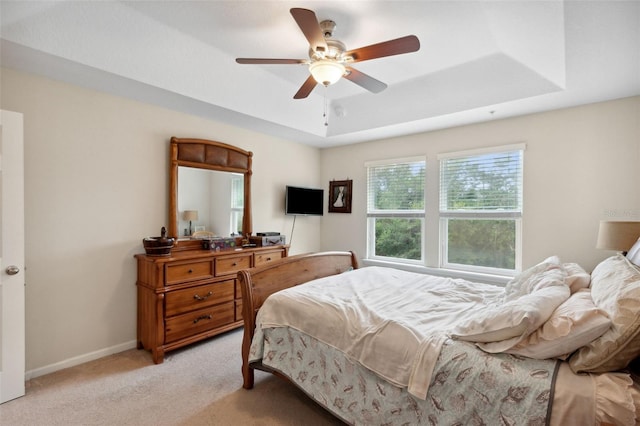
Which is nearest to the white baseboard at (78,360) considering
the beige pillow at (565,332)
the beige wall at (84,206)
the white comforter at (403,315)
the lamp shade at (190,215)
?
the beige wall at (84,206)

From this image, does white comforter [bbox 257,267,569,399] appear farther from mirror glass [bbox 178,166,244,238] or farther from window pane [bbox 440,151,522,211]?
mirror glass [bbox 178,166,244,238]

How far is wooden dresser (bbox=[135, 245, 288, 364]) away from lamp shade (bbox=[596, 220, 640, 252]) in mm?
3335

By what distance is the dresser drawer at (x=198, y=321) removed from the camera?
9.12ft

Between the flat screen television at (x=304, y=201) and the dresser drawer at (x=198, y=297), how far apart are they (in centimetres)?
152

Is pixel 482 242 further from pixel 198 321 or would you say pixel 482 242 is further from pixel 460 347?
pixel 198 321

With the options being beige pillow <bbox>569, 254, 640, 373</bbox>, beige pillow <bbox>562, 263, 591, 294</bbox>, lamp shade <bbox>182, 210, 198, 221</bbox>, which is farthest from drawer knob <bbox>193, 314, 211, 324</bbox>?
beige pillow <bbox>562, 263, 591, 294</bbox>

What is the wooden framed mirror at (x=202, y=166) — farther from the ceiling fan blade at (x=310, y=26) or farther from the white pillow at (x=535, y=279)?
the white pillow at (x=535, y=279)

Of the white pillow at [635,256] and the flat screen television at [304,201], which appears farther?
the flat screen television at [304,201]

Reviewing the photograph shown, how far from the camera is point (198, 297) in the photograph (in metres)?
2.97

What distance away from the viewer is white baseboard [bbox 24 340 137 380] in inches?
95.4

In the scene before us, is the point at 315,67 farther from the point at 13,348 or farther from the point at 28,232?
the point at 13,348

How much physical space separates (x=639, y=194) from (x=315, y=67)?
10.2 feet

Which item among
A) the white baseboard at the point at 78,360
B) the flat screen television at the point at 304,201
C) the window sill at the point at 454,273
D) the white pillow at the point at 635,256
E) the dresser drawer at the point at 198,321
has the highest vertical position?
the flat screen television at the point at 304,201

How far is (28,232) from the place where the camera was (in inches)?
94.9
